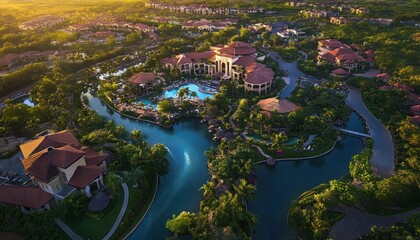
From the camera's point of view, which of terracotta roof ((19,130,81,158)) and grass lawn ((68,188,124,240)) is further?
terracotta roof ((19,130,81,158))

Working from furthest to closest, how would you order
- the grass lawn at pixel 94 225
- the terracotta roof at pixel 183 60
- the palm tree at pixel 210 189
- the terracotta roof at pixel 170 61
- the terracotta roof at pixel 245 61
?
1. the terracotta roof at pixel 170 61
2. the terracotta roof at pixel 183 60
3. the terracotta roof at pixel 245 61
4. the palm tree at pixel 210 189
5. the grass lawn at pixel 94 225

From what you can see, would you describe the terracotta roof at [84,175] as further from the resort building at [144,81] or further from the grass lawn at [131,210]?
the resort building at [144,81]

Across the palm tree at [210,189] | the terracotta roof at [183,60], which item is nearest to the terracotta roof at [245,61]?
the terracotta roof at [183,60]

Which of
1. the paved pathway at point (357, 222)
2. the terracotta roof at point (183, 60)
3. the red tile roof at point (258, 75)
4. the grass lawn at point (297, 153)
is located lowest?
the paved pathway at point (357, 222)

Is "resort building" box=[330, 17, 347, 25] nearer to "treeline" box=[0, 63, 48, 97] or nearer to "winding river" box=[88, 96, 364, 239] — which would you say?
"winding river" box=[88, 96, 364, 239]

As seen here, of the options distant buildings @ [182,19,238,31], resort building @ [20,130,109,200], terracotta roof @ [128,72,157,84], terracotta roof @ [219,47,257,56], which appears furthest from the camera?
distant buildings @ [182,19,238,31]

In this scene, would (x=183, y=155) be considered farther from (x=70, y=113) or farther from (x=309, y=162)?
(x=70, y=113)

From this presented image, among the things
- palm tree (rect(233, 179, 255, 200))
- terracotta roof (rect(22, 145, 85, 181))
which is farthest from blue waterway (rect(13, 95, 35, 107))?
palm tree (rect(233, 179, 255, 200))
